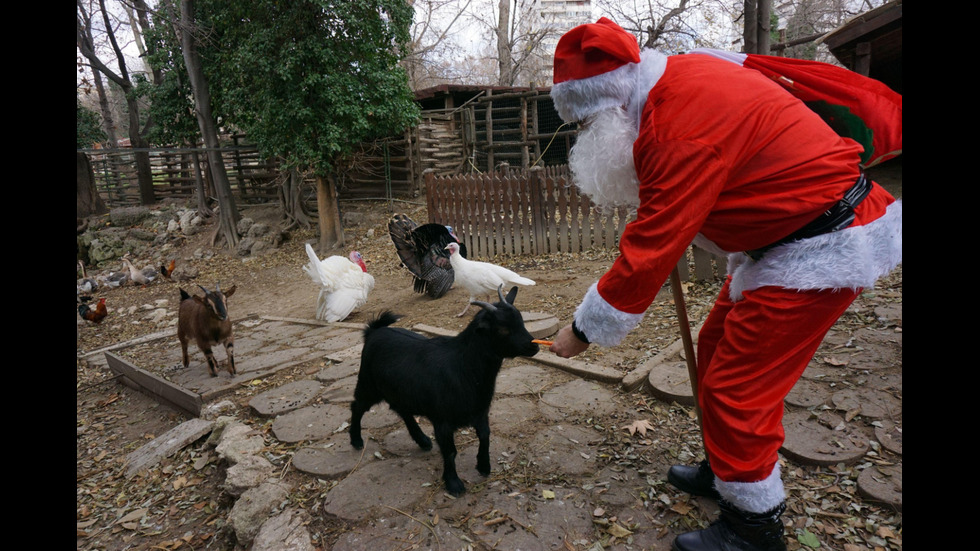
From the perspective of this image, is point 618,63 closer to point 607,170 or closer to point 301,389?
point 607,170

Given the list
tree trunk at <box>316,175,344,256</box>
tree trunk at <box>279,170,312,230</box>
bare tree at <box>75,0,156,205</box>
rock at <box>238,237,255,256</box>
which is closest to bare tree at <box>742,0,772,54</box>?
tree trunk at <box>316,175,344,256</box>

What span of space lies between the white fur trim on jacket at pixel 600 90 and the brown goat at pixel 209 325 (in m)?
3.74

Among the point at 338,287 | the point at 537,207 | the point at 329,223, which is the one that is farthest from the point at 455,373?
the point at 329,223

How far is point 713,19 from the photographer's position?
17141 millimetres

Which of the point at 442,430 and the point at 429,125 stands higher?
the point at 429,125

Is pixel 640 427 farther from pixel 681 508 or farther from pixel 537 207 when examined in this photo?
pixel 537 207

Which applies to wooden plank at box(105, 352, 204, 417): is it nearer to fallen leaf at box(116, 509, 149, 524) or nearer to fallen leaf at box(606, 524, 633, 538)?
fallen leaf at box(116, 509, 149, 524)

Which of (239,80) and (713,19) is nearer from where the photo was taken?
(239,80)

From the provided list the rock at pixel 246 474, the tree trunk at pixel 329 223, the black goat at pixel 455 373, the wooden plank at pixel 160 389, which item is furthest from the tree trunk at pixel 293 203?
the black goat at pixel 455 373

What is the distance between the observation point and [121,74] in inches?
699

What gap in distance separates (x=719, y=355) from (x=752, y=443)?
32 centimetres

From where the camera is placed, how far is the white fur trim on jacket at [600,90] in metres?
1.98
